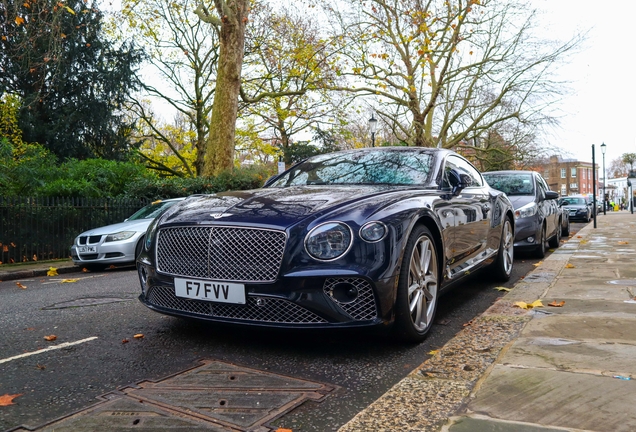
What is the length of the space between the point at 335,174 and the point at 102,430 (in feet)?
10.3

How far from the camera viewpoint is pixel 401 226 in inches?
144

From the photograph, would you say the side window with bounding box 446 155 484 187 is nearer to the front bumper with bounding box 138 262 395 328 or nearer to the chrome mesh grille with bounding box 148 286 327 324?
the front bumper with bounding box 138 262 395 328

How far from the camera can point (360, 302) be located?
134 inches

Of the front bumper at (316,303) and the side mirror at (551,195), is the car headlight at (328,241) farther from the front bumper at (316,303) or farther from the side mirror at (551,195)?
the side mirror at (551,195)

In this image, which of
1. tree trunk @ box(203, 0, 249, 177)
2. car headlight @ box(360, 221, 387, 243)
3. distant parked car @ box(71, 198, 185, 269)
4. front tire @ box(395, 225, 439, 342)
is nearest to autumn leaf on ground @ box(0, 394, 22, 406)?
car headlight @ box(360, 221, 387, 243)

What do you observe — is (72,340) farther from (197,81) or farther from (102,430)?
(197,81)

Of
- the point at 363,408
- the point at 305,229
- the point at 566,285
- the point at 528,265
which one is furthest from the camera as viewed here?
the point at 528,265

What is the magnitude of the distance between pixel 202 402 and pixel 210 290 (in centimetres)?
92

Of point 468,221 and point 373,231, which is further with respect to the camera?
point 468,221

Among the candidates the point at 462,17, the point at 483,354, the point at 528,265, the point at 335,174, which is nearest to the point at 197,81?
the point at 462,17

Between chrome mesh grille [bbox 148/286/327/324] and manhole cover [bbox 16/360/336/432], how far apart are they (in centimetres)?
35

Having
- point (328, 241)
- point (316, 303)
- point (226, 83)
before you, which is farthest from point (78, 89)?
point (316, 303)

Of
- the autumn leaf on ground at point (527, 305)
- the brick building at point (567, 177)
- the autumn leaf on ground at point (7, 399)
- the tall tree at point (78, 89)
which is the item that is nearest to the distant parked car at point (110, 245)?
the autumn leaf on ground at point (527, 305)

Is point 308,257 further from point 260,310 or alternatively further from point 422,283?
point 422,283
